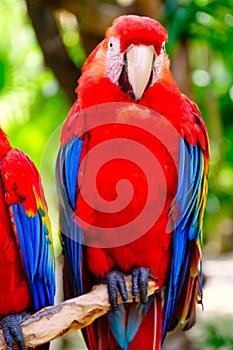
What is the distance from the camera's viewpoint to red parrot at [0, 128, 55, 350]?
4.96ft

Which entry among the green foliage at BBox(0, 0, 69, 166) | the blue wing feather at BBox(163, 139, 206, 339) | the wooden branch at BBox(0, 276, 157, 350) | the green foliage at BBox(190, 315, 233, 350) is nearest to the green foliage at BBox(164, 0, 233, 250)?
the green foliage at BBox(0, 0, 69, 166)

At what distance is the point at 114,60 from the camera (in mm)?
1518

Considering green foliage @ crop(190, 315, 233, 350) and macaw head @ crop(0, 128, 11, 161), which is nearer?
macaw head @ crop(0, 128, 11, 161)

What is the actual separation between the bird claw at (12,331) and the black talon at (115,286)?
0.73ft

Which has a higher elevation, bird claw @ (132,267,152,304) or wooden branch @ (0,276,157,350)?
bird claw @ (132,267,152,304)

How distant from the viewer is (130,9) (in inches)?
107

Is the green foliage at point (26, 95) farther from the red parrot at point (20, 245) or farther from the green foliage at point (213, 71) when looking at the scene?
the red parrot at point (20, 245)

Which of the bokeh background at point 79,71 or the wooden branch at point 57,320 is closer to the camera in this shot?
the wooden branch at point 57,320

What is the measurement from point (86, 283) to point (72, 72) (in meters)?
1.28

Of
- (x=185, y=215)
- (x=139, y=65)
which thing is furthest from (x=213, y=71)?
(x=139, y=65)

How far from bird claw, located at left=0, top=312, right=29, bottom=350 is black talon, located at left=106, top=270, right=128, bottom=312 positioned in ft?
0.73

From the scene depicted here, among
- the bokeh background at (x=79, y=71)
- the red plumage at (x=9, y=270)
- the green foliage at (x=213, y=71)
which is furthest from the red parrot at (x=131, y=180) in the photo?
the green foliage at (x=213, y=71)

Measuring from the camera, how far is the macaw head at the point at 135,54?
57.9 inches

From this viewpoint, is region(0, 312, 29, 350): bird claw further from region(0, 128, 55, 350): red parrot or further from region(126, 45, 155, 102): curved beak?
region(126, 45, 155, 102): curved beak
